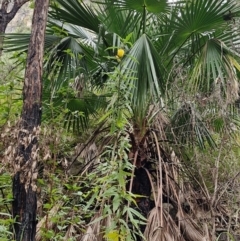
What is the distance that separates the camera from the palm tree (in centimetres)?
308

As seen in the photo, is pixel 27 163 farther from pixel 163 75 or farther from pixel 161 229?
pixel 163 75

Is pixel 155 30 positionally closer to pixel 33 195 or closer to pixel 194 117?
pixel 194 117

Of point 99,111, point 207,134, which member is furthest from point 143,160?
point 99,111

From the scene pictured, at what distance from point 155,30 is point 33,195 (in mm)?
2534

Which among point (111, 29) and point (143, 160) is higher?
point (111, 29)

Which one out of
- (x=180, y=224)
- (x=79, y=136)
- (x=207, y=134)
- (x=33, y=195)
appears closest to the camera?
(x=33, y=195)

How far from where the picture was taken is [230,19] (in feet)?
11.0

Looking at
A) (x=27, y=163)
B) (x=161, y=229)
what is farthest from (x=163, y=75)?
(x=27, y=163)

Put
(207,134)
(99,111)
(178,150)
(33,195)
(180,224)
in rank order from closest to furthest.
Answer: (33,195), (180,224), (178,150), (207,134), (99,111)

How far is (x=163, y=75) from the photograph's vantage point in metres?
3.30

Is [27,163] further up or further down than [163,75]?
further down

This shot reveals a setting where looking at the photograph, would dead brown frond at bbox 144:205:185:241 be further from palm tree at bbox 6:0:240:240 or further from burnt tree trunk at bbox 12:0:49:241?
burnt tree trunk at bbox 12:0:49:241

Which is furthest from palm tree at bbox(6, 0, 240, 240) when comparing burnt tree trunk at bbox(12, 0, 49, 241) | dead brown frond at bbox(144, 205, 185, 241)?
burnt tree trunk at bbox(12, 0, 49, 241)

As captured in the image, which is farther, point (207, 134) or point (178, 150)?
point (207, 134)
